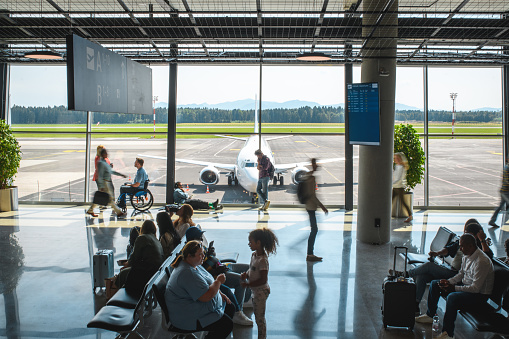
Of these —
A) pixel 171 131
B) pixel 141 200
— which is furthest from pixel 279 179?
pixel 141 200

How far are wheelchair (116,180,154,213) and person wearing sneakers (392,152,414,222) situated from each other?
7.08 m

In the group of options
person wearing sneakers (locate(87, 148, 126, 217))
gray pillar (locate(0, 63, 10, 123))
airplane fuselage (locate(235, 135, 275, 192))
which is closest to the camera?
person wearing sneakers (locate(87, 148, 126, 217))

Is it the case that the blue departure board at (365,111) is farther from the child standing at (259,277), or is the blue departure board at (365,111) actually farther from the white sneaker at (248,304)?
the child standing at (259,277)

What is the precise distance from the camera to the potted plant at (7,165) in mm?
12695

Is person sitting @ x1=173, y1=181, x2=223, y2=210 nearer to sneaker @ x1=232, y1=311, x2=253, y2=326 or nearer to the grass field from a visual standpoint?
the grass field

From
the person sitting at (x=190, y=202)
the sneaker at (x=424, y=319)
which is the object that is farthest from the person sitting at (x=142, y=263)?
the person sitting at (x=190, y=202)

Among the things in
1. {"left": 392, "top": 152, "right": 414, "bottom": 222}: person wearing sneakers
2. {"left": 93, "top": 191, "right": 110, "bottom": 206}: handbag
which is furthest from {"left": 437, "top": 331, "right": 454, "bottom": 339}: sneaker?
{"left": 93, "top": 191, "right": 110, "bottom": 206}: handbag

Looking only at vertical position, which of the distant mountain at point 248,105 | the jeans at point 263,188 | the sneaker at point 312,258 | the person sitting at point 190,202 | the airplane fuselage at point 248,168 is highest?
the distant mountain at point 248,105

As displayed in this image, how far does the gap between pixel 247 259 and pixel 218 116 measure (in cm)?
942

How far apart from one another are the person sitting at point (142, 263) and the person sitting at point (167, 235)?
0.65 meters

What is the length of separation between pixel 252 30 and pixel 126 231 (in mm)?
5806

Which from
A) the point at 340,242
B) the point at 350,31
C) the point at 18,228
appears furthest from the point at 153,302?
the point at 350,31

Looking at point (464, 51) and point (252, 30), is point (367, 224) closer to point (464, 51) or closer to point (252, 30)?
point (252, 30)

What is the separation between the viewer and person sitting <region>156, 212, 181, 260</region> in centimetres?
634
